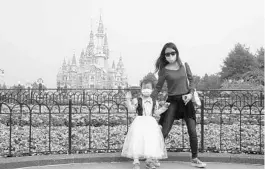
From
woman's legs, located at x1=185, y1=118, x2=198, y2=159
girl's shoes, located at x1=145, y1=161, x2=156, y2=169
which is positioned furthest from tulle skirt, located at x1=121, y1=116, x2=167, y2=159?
woman's legs, located at x1=185, y1=118, x2=198, y2=159

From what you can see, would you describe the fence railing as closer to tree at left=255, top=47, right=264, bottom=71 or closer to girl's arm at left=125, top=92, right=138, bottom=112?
girl's arm at left=125, top=92, right=138, bottom=112

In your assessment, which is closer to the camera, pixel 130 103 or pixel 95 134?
pixel 130 103

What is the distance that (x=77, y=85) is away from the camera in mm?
45000

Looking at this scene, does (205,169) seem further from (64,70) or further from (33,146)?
(64,70)

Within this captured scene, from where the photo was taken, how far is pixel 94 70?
4347cm

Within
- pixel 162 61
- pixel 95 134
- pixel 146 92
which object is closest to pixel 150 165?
pixel 146 92

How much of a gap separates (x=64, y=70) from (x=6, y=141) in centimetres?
4291

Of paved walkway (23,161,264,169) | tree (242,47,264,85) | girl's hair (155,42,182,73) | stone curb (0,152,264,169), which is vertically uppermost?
tree (242,47,264,85)

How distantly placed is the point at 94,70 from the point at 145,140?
131ft

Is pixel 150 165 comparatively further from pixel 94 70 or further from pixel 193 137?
pixel 94 70

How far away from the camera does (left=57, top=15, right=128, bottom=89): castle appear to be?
43.6 metres

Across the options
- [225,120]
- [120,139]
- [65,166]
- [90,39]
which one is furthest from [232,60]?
[65,166]

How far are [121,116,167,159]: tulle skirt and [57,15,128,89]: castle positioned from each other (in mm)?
38215

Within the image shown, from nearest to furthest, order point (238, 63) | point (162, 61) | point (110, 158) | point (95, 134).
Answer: point (162, 61) < point (110, 158) < point (95, 134) < point (238, 63)
